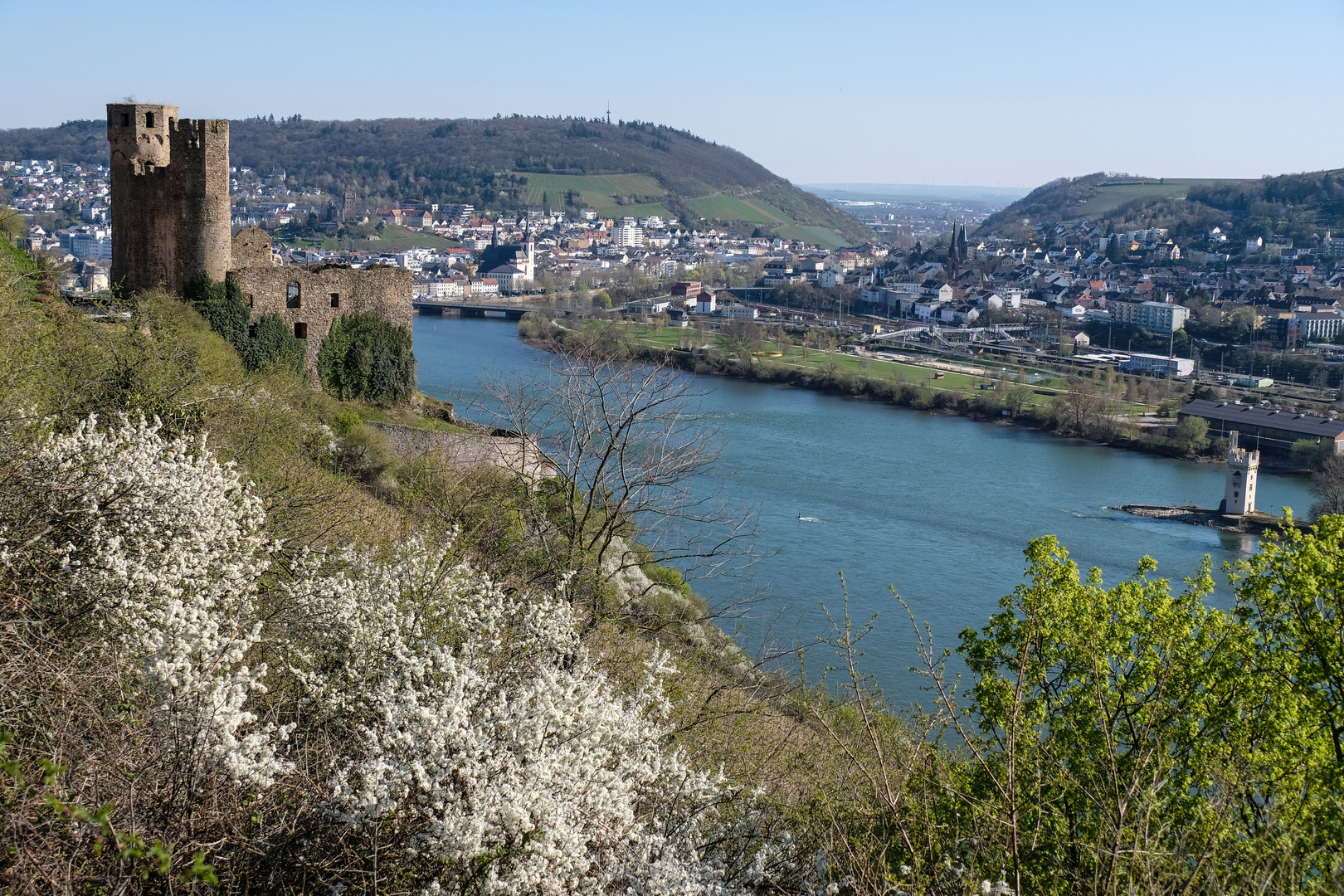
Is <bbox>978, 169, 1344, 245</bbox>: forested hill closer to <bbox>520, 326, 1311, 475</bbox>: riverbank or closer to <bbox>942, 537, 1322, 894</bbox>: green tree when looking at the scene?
<bbox>520, 326, 1311, 475</bbox>: riverbank

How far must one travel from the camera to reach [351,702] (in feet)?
11.1

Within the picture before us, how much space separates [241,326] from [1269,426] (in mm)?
18362

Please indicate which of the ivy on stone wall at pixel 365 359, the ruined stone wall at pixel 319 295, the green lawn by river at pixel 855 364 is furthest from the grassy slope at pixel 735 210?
the ivy on stone wall at pixel 365 359

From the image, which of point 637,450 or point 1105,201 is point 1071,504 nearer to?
point 637,450

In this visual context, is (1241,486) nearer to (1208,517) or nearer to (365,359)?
(1208,517)

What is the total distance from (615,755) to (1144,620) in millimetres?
2387

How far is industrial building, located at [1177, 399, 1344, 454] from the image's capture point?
824 inches

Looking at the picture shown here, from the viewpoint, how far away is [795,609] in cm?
1056

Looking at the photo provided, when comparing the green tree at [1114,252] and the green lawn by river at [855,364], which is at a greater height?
the green tree at [1114,252]

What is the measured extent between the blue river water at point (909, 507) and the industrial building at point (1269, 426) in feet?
4.88

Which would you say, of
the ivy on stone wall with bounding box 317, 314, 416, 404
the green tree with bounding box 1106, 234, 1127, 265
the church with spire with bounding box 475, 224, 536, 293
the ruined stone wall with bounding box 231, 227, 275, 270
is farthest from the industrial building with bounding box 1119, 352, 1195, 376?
the ruined stone wall with bounding box 231, 227, 275, 270

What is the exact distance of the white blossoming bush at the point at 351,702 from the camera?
8.79 ft

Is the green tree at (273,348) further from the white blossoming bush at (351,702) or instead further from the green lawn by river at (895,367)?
the green lawn by river at (895,367)

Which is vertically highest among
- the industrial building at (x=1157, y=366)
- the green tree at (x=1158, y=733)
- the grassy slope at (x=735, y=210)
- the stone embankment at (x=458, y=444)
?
the grassy slope at (x=735, y=210)
